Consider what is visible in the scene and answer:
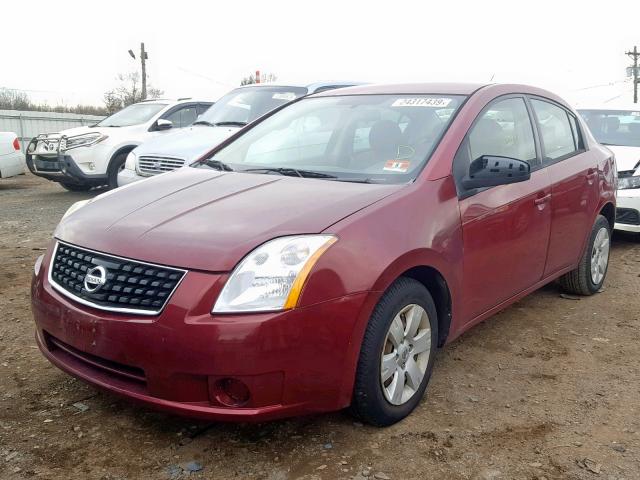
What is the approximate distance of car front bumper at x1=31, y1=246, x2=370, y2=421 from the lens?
238 centimetres

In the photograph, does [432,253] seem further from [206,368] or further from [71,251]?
[71,251]

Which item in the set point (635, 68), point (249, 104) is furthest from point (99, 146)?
point (635, 68)

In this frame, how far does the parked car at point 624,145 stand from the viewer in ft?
21.8

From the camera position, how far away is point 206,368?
7.87 ft

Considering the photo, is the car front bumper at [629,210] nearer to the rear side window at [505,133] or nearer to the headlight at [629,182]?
the headlight at [629,182]

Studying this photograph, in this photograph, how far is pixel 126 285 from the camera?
2527mm

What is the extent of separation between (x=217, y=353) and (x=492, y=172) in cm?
178

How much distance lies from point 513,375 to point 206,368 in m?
1.94

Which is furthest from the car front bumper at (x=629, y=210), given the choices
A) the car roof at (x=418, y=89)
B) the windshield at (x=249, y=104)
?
the windshield at (x=249, y=104)

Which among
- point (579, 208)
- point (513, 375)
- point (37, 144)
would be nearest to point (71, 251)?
point (513, 375)

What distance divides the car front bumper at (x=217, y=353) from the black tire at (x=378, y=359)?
2.9 inches

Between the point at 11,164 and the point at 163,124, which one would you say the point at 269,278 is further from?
the point at 11,164

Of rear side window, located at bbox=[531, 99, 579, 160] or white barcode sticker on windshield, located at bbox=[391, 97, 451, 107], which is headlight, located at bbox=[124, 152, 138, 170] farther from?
rear side window, located at bbox=[531, 99, 579, 160]

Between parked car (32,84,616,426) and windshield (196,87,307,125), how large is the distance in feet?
14.3
